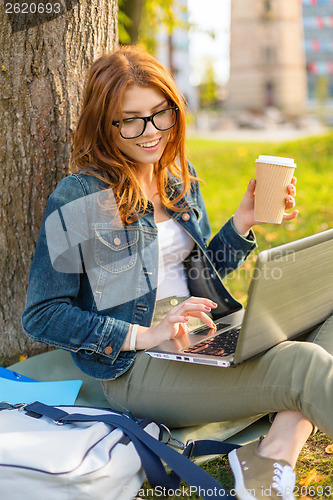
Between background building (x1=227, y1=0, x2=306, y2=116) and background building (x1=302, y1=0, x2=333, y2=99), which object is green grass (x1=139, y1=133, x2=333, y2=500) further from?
background building (x1=302, y1=0, x2=333, y2=99)

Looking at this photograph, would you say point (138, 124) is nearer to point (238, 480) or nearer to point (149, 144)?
point (149, 144)

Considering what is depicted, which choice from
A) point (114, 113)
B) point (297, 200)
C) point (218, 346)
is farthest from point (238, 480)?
point (297, 200)

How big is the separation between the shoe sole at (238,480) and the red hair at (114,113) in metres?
1.01

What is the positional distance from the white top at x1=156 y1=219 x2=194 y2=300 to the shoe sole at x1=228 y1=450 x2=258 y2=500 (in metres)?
0.76

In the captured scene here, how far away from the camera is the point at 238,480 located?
6.17 feet

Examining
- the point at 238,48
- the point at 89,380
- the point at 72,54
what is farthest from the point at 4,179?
the point at 238,48

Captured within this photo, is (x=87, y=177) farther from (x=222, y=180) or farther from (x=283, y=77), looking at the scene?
(x=283, y=77)

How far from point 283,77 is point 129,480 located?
132 feet

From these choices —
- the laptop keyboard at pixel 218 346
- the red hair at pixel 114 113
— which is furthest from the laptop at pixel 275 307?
the red hair at pixel 114 113

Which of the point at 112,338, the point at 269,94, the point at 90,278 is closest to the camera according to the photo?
the point at 112,338

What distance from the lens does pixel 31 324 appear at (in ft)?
7.22

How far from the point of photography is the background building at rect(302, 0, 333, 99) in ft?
163

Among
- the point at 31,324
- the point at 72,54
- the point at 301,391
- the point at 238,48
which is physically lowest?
the point at 301,391

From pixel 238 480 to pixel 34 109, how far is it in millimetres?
1986
